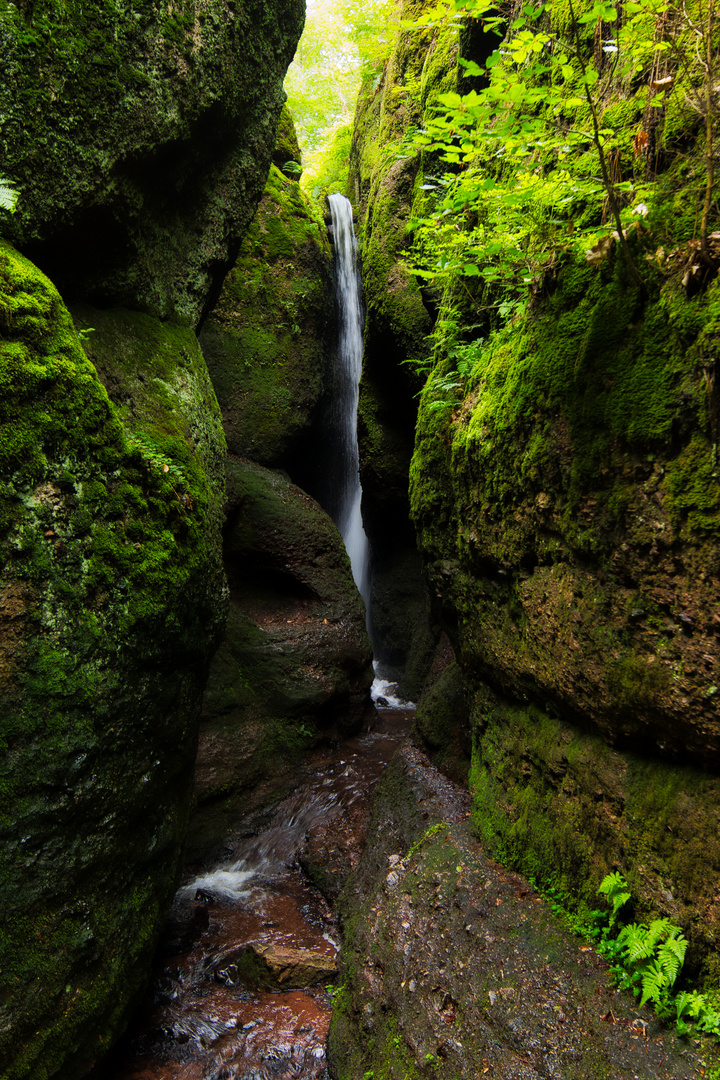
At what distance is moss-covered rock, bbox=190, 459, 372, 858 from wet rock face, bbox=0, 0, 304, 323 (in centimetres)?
408

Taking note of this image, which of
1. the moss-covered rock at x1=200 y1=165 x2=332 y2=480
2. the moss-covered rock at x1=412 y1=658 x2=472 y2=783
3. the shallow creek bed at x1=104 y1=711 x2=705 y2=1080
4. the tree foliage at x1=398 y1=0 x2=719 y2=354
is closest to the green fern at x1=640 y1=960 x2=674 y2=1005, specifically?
the shallow creek bed at x1=104 y1=711 x2=705 y2=1080

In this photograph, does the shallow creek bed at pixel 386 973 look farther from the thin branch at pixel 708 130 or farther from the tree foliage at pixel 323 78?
the tree foliage at pixel 323 78

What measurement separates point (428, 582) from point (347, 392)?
28.1 ft

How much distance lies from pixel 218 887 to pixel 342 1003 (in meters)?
2.53

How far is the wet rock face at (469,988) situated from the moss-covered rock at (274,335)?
8.38 m

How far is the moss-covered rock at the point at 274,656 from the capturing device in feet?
25.6

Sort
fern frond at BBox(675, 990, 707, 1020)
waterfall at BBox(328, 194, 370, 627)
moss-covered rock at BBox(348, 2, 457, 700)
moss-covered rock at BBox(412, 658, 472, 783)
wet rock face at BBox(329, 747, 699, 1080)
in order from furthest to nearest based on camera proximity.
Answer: waterfall at BBox(328, 194, 370, 627) → moss-covered rock at BBox(348, 2, 457, 700) → moss-covered rock at BBox(412, 658, 472, 783) → wet rock face at BBox(329, 747, 699, 1080) → fern frond at BBox(675, 990, 707, 1020)

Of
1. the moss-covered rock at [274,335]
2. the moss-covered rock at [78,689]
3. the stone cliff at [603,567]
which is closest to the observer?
the stone cliff at [603,567]

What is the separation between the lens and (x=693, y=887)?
295 cm

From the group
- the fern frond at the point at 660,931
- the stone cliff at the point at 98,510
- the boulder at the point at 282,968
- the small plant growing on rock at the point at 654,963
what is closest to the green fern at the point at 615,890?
the small plant growing on rock at the point at 654,963

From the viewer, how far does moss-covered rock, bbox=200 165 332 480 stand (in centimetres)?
1166

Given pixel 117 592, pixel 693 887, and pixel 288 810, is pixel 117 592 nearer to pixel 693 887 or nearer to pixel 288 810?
pixel 693 887

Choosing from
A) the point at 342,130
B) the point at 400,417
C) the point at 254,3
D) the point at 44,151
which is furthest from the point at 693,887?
the point at 342,130

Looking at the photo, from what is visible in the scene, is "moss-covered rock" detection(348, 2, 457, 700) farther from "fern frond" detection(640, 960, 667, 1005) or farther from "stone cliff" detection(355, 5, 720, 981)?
"fern frond" detection(640, 960, 667, 1005)
